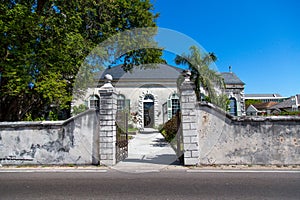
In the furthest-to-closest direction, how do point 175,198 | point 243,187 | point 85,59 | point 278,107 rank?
point 278,107 → point 85,59 → point 243,187 → point 175,198

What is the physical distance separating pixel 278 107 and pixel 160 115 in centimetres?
2631

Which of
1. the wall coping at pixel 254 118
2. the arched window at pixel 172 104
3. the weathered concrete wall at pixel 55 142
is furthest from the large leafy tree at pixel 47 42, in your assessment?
the arched window at pixel 172 104

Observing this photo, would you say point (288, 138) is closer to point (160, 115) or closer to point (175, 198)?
point (175, 198)

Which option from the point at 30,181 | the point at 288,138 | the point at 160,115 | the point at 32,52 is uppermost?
the point at 32,52

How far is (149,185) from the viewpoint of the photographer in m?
4.45

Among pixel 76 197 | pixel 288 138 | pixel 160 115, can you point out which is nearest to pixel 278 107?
pixel 160 115

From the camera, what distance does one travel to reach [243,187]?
421 cm

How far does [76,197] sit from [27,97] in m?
9.47

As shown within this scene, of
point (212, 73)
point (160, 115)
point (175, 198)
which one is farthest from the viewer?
point (160, 115)

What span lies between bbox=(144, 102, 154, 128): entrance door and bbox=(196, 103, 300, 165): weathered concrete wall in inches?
604

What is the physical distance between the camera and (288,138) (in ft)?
20.5

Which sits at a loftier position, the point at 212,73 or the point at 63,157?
the point at 212,73

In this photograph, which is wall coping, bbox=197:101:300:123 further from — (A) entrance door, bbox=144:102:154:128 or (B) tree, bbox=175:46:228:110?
(A) entrance door, bbox=144:102:154:128

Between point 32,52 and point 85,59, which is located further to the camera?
point 85,59
